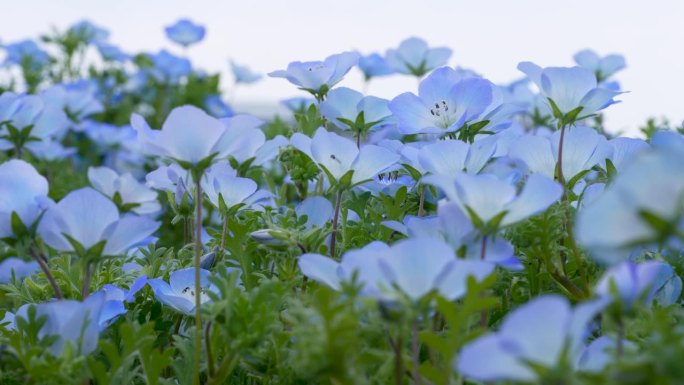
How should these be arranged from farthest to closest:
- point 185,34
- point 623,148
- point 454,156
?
point 185,34 < point 623,148 < point 454,156

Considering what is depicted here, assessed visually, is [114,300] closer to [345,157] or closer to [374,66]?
[345,157]

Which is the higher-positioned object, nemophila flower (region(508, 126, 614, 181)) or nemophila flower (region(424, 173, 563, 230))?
nemophila flower (region(424, 173, 563, 230))

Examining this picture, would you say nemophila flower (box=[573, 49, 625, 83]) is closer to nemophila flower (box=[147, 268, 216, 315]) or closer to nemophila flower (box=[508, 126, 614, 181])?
nemophila flower (box=[508, 126, 614, 181])

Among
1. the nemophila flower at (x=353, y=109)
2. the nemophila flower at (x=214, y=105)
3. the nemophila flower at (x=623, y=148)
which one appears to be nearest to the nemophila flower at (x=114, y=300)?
the nemophila flower at (x=353, y=109)

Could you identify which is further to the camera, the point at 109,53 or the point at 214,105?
the point at 109,53

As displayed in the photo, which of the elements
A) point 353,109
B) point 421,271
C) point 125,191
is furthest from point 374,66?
point 421,271

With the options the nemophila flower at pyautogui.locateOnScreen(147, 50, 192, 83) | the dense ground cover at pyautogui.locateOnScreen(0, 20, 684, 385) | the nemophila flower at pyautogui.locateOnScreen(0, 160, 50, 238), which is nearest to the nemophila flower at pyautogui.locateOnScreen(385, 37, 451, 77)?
the dense ground cover at pyautogui.locateOnScreen(0, 20, 684, 385)
